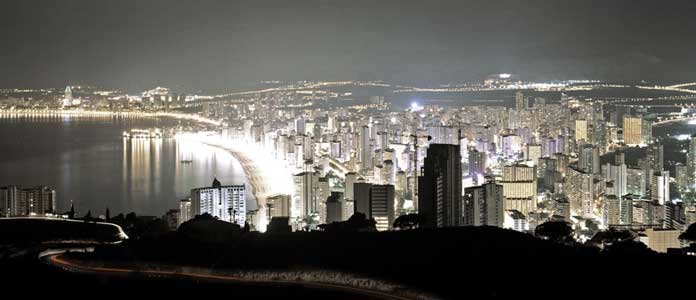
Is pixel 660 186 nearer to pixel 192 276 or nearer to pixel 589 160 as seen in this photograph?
pixel 589 160

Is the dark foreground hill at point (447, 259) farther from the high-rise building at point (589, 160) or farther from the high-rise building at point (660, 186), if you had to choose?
the high-rise building at point (589, 160)

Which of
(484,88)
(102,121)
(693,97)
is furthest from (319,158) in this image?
(102,121)

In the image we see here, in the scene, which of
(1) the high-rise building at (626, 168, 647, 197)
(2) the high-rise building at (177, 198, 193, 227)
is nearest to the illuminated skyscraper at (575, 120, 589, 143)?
(1) the high-rise building at (626, 168, 647, 197)

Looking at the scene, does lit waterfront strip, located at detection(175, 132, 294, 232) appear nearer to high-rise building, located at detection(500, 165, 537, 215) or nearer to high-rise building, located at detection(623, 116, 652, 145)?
high-rise building, located at detection(500, 165, 537, 215)

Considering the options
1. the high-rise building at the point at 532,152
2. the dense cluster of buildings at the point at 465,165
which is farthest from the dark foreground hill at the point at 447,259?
the high-rise building at the point at 532,152

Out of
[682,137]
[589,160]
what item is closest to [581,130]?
[682,137]

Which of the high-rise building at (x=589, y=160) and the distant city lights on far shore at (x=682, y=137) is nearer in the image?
the high-rise building at (x=589, y=160)
